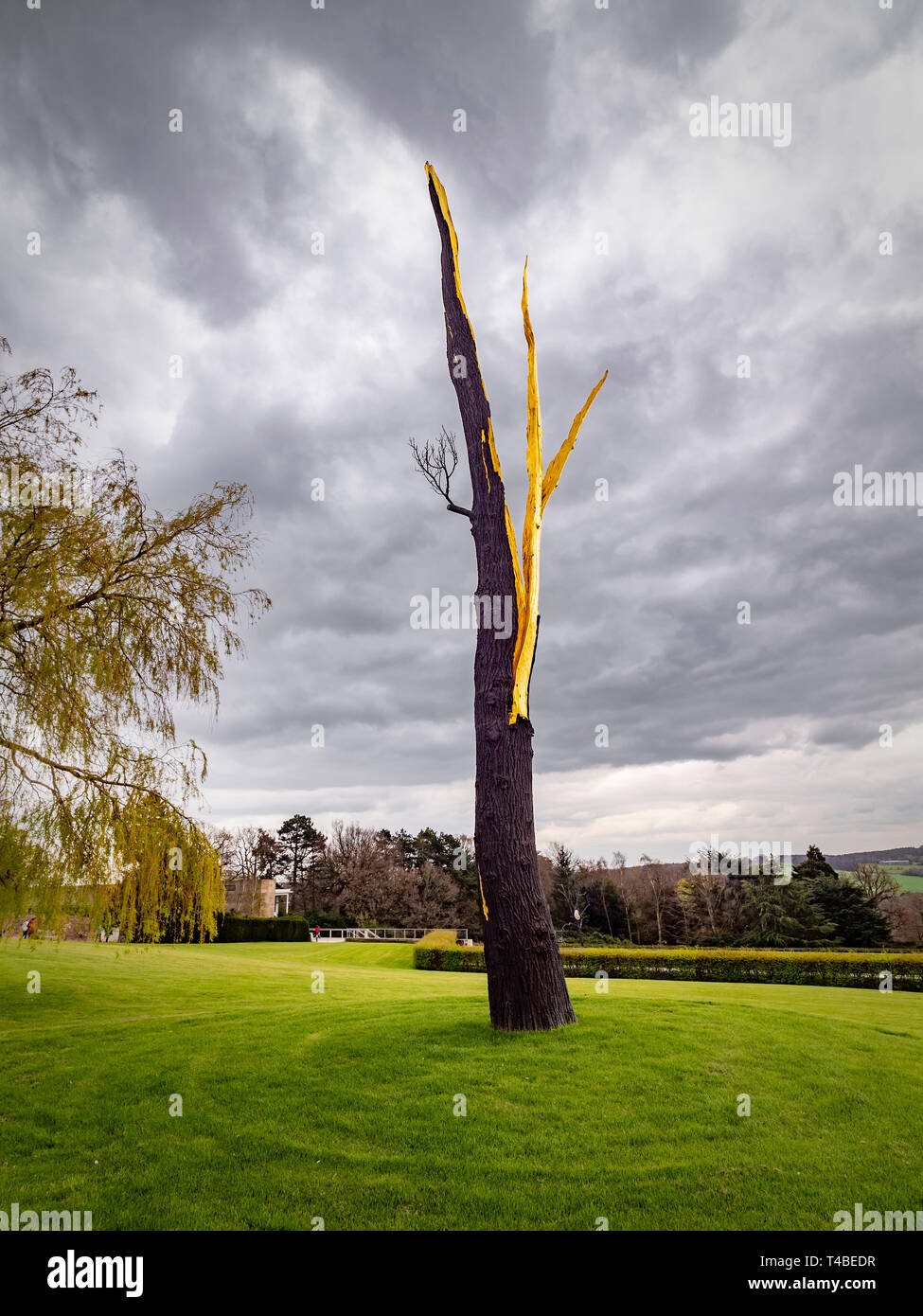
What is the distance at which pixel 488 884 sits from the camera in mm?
7273

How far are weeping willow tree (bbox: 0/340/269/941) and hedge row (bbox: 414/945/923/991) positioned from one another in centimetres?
1578

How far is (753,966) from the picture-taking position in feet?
69.6

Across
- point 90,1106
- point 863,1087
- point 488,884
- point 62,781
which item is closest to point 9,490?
point 62,781

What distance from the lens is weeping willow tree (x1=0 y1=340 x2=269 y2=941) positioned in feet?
26.4

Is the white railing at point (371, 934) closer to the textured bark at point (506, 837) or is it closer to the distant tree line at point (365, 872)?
the distant tree line at point (365, 872)

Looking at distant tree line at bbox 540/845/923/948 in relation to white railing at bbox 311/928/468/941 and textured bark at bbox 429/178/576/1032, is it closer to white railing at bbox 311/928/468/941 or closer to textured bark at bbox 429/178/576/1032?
white railing at bbox 311/928/468/941

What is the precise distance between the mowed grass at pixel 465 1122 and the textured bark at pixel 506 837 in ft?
1.38

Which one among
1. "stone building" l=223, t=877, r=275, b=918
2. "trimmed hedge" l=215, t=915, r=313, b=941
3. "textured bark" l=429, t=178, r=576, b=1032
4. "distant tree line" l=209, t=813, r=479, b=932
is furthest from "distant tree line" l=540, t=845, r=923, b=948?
"textured bark" l=429, t=178, r=576, b=1032

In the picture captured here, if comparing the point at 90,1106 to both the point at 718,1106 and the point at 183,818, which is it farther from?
the point at 718,1106

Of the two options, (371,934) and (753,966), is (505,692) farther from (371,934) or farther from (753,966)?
(371,934)

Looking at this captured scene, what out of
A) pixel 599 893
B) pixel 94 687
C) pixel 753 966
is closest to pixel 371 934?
pixel 599 893
